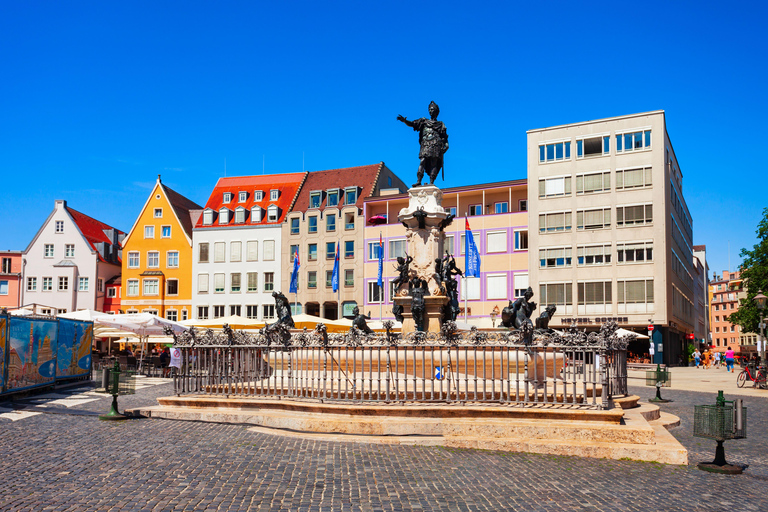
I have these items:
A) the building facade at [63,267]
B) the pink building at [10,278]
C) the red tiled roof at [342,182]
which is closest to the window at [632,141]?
the red tiled roof at [342,182]

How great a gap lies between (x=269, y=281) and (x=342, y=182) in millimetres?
10995

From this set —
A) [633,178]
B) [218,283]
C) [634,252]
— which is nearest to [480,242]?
[634,252]

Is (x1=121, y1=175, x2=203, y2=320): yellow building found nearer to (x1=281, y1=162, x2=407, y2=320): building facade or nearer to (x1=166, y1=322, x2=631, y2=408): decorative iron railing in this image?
(x1=281, y1=162, x2=407, y2=320): building facade

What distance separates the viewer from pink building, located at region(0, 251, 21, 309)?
208 ft

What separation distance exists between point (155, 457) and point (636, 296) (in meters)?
46.7

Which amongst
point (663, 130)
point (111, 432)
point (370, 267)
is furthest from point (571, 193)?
point (111, 432)

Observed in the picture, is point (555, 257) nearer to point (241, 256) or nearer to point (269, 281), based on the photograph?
point (269, 281)

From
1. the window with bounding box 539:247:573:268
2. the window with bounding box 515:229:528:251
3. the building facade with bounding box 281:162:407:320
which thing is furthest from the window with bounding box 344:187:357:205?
the window with bounding box 539:247:573:268

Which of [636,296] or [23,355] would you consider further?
[636,296]

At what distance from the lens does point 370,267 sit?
5781 centimetres

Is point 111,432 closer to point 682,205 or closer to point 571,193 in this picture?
point 571,193

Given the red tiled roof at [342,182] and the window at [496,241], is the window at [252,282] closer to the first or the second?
the red tiled roof at [342,182]

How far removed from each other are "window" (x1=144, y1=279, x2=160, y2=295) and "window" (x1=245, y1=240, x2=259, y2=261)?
868 cm

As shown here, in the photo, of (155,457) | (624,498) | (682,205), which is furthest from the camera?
(682,205)
